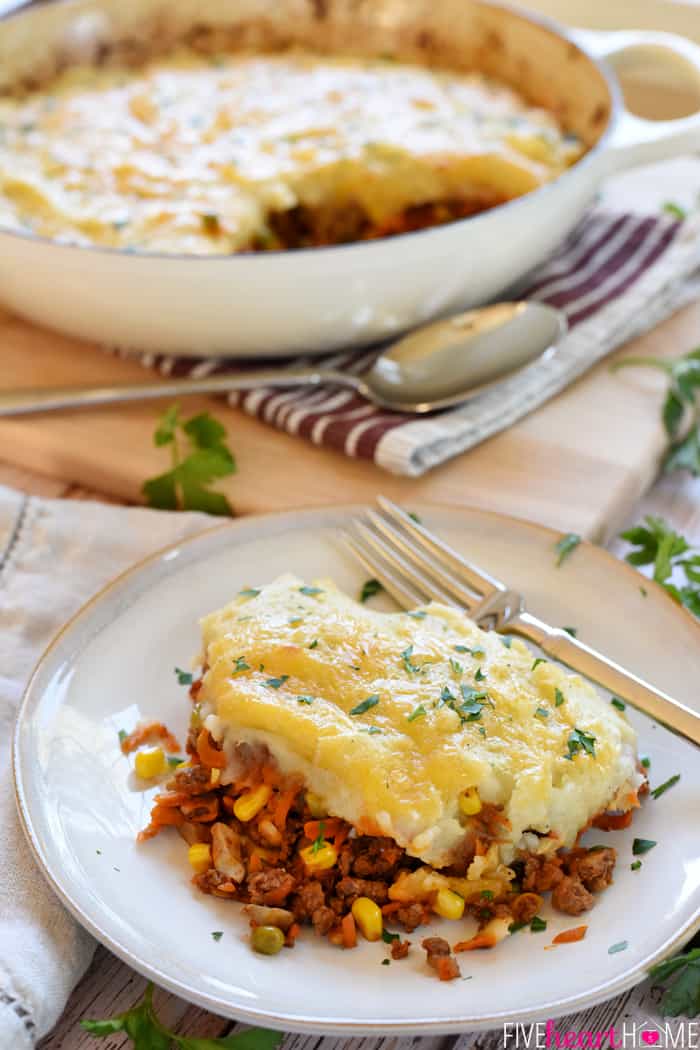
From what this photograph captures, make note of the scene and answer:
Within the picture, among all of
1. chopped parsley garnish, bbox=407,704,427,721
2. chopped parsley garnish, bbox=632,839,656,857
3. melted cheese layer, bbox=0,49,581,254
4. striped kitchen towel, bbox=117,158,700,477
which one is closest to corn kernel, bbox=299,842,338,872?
chopped parsley garnish, bbox=407,704,427,721

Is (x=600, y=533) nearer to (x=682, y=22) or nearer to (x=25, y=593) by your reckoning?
(x=25, y=593)

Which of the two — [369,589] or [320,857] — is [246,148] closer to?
[369,589]

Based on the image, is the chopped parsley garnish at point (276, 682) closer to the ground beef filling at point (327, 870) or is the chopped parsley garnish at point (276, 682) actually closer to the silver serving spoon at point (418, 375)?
the ground beef filling at point (327, 870)

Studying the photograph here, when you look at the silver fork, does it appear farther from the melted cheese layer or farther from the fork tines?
the melted cheese layer

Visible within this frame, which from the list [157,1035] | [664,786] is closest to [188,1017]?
[157,1035]

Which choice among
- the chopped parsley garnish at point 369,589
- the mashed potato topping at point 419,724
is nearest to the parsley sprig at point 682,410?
the chopped parsley garnish at point 369,589

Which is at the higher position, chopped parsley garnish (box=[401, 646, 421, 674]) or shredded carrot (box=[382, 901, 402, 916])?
chopped parsley garnish (box=[401, 646, 421, 674])
